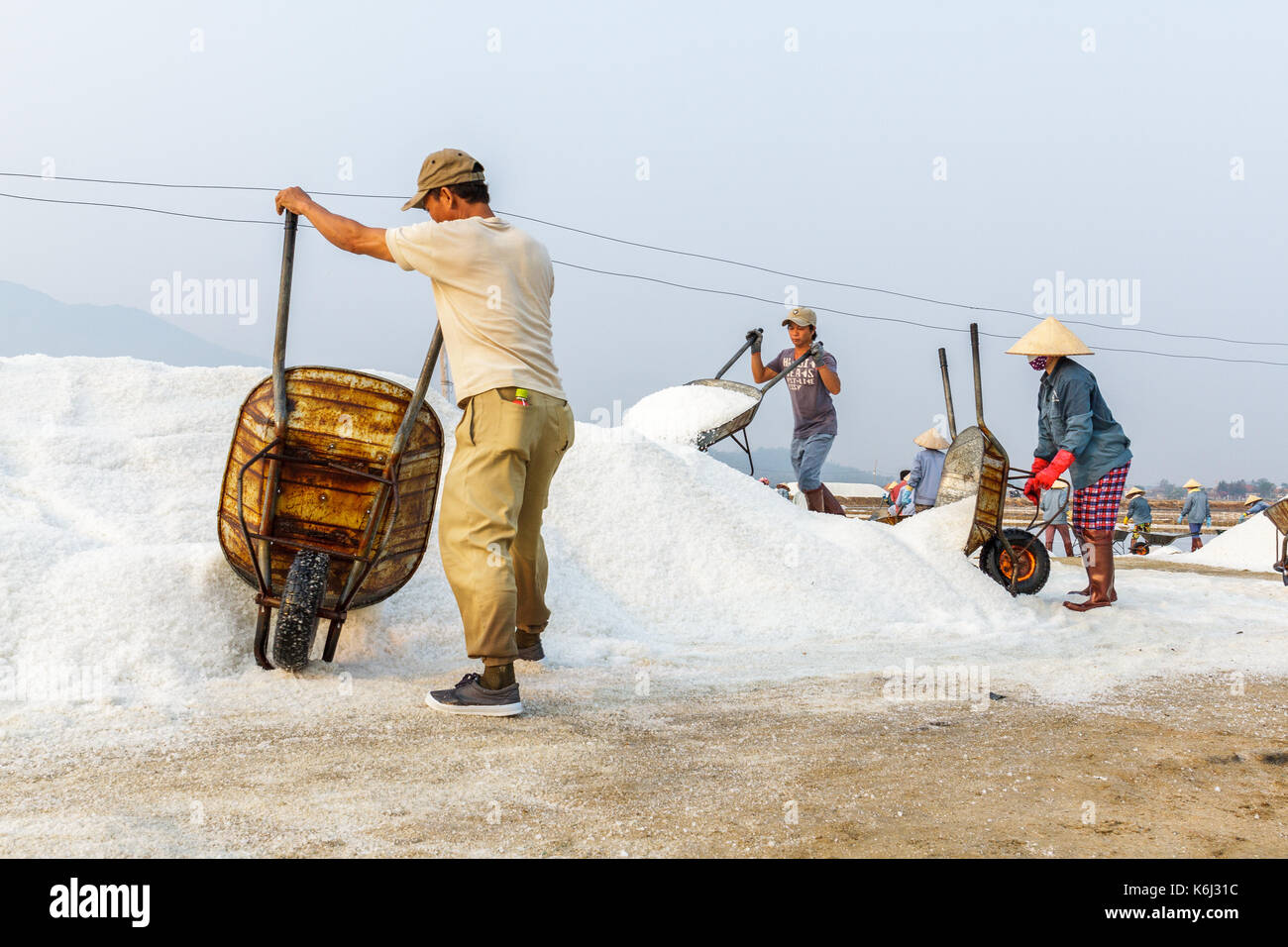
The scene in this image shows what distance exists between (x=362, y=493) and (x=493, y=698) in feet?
2.91

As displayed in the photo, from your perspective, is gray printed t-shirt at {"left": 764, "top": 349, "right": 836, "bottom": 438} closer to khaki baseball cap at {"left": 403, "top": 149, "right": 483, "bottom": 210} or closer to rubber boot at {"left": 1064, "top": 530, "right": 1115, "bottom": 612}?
rubber boot at {"left": 1064, "top": 530, "right": 1115, "bottom": 612}

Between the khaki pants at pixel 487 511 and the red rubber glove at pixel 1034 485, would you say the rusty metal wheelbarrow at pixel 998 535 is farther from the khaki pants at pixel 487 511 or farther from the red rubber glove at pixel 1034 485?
the khaki pants at pixel 487 511

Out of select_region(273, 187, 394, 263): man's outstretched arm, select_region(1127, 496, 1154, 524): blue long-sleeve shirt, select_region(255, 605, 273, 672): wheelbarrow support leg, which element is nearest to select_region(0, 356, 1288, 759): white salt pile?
select_region(255, 605, 273, 672): wheelbarrow support leg

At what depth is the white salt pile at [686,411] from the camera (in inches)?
304

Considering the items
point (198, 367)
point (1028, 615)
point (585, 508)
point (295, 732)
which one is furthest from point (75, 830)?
point (1028, 615)

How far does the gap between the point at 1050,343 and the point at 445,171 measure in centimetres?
382

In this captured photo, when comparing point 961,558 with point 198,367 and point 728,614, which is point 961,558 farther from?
point 198,367

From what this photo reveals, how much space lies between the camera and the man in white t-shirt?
3.01 metres

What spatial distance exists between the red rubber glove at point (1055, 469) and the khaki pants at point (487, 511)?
3477mm

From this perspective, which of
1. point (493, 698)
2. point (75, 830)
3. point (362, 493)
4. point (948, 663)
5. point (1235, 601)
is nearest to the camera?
point (75, 830)

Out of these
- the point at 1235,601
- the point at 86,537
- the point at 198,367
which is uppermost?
the point at 198,367

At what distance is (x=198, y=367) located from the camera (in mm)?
5801

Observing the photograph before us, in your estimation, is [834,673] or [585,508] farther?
[585,508]

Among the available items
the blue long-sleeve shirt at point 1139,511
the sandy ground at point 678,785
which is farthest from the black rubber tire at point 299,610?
the blue long-sleeve shirt at point 1139,511
